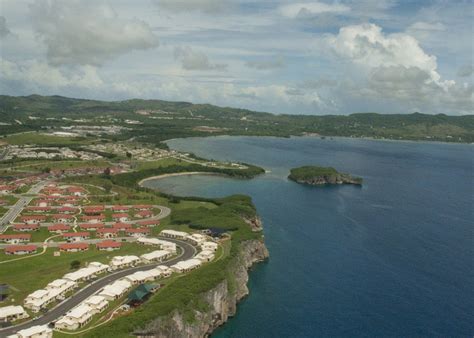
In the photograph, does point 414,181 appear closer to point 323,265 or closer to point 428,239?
point 428,239

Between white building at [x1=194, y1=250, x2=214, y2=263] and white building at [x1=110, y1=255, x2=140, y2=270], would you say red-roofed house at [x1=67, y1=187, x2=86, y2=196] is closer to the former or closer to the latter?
white building at [x1=110, y1=255, x2=140, y2=270]

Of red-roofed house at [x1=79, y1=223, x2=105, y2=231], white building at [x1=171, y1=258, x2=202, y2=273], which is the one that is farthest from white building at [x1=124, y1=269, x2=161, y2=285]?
red-roofed house at [x1=79, y1=223, x2=105, y2=231]

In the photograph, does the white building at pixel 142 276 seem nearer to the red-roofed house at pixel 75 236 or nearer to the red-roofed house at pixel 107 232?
the red-roofed house at pixel 107 232

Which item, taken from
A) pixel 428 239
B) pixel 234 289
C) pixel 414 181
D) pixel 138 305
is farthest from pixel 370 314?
pixel 414 181

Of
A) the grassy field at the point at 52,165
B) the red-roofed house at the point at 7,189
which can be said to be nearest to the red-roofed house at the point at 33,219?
the red-roofed house at the point at 7,189

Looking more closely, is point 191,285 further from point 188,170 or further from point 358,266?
point 188,170
